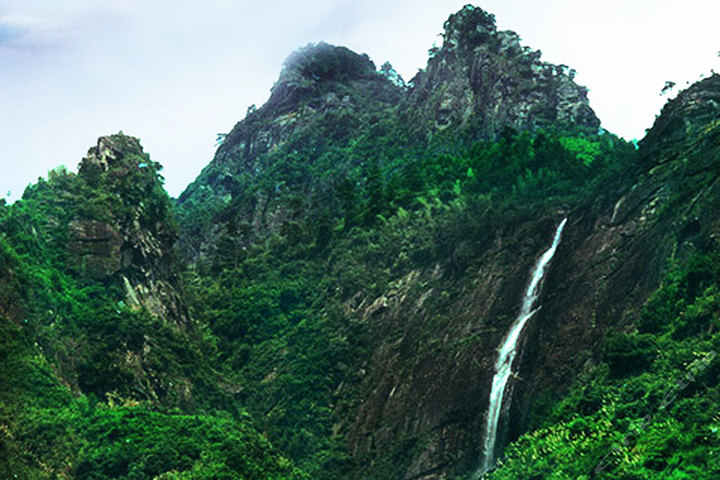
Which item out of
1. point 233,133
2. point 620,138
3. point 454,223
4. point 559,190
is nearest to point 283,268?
point 454,223

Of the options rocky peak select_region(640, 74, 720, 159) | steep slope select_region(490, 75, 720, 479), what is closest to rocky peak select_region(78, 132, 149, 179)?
steep slope select_region(490, 75, 720, 479)

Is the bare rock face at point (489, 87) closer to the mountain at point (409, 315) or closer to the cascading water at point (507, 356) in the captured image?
the mountain at point (409, 315)

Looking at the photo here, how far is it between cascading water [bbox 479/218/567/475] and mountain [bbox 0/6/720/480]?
204 millimetres

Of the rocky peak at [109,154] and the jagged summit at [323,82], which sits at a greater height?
the jagged summit at [323,82]

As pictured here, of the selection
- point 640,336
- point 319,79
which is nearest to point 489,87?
point 319,79

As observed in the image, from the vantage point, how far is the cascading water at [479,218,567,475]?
37.0 meters

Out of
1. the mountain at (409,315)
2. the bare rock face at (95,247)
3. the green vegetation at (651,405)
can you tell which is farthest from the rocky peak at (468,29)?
the green vegetation at (651,405)

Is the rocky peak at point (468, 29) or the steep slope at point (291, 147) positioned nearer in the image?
the steep slope at point (291, 147)

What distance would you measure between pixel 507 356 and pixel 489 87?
1969 inches

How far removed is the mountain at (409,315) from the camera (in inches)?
1230

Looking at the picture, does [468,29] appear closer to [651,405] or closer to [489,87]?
[489,87]

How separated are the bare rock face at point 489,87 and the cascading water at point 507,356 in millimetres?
30906

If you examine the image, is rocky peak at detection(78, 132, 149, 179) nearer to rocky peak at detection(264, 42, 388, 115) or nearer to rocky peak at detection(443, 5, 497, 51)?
rocky peak at detection(443, 5, 497, 51)

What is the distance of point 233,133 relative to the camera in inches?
5044
